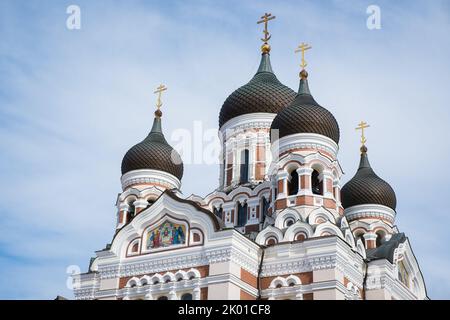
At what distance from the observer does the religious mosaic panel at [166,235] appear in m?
18.1

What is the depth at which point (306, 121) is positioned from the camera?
64.8ft

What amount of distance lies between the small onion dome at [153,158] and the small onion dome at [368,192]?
18.9 feet

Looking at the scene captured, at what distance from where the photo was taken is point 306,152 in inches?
766

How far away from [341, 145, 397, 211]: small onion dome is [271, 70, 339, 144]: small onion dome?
415cm

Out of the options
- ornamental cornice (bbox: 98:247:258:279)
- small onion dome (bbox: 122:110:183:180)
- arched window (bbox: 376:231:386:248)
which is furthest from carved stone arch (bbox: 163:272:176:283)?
arched window (bbox: 376:231:386:248)

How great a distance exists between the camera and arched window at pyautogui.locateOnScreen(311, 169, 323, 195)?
64.2 ft

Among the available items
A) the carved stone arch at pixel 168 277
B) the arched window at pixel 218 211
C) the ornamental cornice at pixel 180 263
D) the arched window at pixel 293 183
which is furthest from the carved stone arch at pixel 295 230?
Answer: the arched window at pixel 218 211

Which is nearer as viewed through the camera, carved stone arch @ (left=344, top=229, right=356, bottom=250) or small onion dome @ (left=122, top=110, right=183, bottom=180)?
carved stone arch @ (left=344, top=229, right=356, bottom=250)

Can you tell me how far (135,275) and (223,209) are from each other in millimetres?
4471

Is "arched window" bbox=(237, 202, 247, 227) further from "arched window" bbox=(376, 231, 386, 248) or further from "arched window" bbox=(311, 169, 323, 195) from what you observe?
"arched window" bbox=(376, 231, 386, 248)

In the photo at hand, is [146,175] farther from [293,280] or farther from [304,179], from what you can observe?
[293,280]

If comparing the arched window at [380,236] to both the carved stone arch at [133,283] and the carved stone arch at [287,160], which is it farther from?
the carved stone arch at [133,283]
